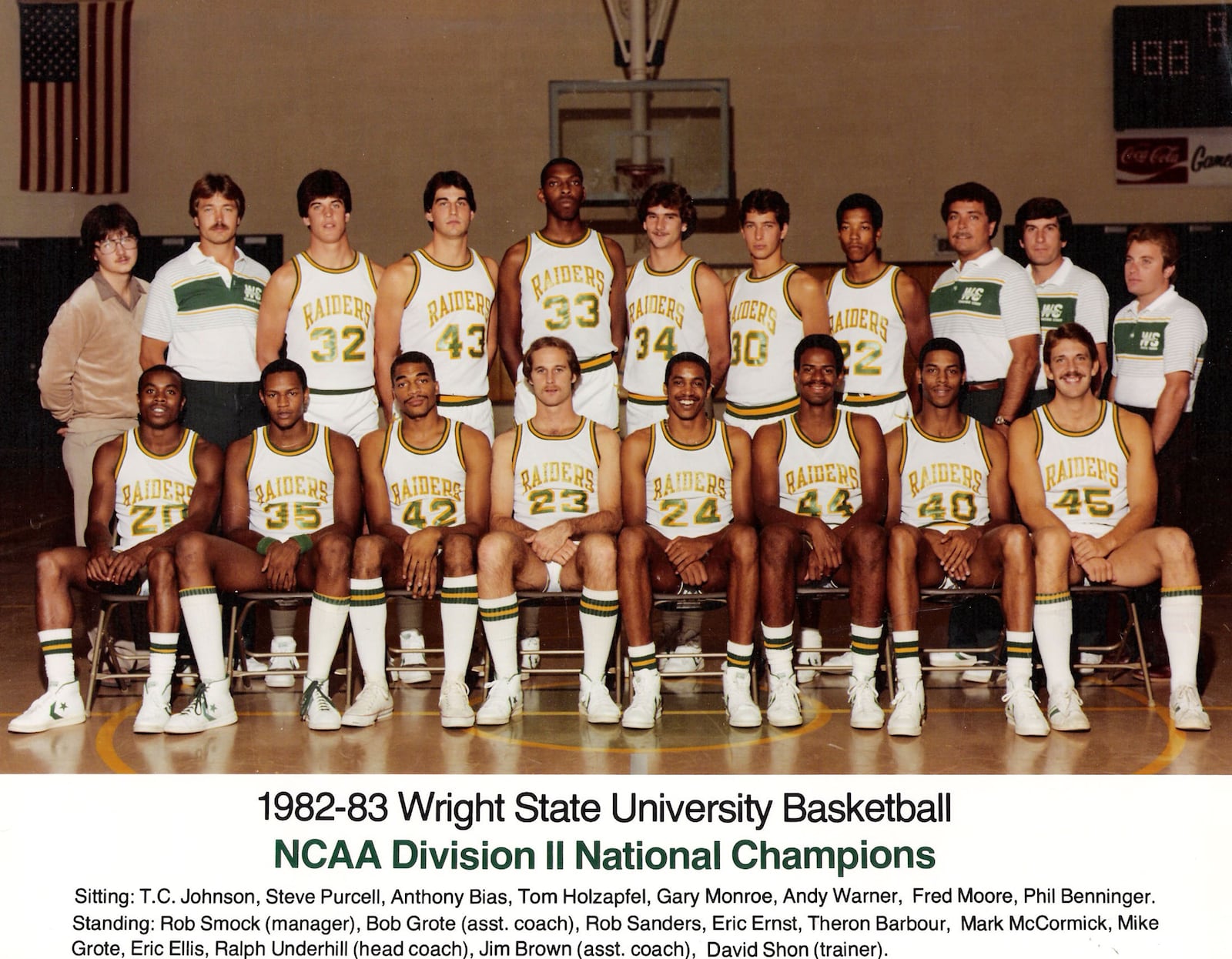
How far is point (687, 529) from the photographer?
4.64m

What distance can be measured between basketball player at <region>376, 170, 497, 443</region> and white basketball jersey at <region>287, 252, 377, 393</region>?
8 centimetres

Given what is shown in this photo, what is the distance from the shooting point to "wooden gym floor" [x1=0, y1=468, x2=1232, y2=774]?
392 centimetres

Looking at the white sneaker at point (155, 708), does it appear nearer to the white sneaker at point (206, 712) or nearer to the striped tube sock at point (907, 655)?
the white sneaker at point (206, 712)

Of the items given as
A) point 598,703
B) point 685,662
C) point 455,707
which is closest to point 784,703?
point 598,703

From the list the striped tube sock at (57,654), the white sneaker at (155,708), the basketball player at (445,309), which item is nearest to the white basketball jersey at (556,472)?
the basketball player at (445,309)

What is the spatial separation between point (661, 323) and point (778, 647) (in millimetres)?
1465

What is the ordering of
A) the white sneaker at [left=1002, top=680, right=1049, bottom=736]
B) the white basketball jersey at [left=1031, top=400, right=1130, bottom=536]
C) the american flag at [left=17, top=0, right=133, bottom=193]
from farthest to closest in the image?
the american flag at [left=17, top=0, right=133, bottom=193] → the white basketball jersey at [left=1031, top=400, right=1130, bottom=536] → the white sneaker at [left=1002, top=680, right=1049, bottom=736]

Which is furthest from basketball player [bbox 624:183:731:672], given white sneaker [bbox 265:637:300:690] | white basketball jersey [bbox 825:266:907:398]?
white sneaker [bbox 265:637:300:690]

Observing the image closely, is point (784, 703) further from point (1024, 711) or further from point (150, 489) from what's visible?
point (150, 489)

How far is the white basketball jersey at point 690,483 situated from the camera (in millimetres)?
4621

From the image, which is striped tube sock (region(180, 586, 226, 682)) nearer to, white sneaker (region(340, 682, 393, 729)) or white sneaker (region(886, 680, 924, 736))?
white sneaker (region(340, 682, 393, 729))

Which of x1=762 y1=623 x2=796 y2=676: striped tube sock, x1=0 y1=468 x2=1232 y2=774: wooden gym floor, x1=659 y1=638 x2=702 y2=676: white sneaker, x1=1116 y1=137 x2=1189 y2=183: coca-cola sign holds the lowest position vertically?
x1=0 y1=468 x2=1232 y2=774: wooden gym floor

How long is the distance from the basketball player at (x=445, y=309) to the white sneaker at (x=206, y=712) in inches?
48.8
